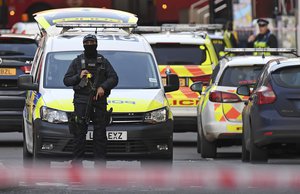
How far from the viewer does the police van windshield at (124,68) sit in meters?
15.9

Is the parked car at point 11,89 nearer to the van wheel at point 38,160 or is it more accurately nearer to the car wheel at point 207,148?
the car wheel at point 207,148

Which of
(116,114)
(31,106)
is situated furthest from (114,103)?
(31,106)

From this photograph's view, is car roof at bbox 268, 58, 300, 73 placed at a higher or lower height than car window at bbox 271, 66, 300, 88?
higher

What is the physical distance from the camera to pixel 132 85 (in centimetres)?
1588

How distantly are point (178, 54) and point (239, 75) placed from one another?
2640 millimetres

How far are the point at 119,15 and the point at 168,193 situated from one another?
8637 mm

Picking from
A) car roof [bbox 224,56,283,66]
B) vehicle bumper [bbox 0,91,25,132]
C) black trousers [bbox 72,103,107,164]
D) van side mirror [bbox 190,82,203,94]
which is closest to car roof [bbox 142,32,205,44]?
van side mirror [bbox 190,82,203,94]

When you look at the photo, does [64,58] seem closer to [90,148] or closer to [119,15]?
[90,148]

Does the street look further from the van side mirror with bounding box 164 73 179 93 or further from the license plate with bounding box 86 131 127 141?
the van side mirror with bounding box 164 73 179 93

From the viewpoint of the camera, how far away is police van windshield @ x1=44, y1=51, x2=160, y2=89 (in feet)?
52.2

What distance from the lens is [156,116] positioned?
15164 millimetres

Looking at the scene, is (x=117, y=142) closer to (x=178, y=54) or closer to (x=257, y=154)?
(x=257, y=154)

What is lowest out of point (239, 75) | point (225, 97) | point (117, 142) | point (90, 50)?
point (225, 97)

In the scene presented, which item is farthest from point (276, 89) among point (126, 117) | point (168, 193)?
point (168, 193)
